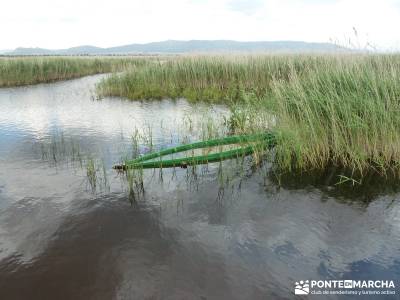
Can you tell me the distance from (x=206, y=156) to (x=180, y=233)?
2.66 m

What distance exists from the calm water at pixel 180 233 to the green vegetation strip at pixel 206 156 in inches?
8.7

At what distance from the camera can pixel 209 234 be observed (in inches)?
214

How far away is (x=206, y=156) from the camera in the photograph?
7855mm

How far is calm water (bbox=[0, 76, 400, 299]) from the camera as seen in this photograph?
4422 mm

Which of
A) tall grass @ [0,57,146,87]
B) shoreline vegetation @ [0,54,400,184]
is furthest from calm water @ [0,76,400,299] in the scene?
tall grass @ [0,57,146,87]

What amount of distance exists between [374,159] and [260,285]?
4500mm

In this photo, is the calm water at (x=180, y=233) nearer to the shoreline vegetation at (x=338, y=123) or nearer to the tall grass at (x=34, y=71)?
the shoreline vegetation at (x=338, y=123)

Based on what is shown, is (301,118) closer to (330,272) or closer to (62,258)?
(330,272)

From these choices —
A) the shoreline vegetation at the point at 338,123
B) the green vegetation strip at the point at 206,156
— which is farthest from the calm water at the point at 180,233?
the shoreline vegetation at the point at 338,123

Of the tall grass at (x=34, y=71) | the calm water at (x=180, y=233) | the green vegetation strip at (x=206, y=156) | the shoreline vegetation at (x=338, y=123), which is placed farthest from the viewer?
the tall grass at (x=34, y=71)

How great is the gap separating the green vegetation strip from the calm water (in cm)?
22

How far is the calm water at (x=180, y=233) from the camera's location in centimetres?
442

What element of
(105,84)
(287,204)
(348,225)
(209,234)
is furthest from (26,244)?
(105,84)

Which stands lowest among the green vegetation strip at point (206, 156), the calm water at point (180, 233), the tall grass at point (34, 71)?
the calm water at point (180, 233)
